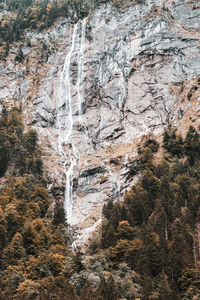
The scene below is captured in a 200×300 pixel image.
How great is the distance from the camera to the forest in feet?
125

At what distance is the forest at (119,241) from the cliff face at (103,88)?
32.6 ft

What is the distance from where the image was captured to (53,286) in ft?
132

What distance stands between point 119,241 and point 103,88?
223 ft

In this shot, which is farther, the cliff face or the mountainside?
the cliff face

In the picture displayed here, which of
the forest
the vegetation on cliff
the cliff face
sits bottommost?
the forest

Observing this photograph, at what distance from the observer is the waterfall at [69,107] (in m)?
79.8

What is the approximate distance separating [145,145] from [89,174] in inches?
625

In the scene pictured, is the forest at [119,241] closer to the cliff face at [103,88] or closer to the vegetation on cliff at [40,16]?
the cliff face at [103,88]

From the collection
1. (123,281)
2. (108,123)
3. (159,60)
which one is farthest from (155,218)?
(159,60)

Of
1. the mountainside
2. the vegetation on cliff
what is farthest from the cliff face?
the vegetation on cliff

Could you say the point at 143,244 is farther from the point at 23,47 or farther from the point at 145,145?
the point at 23,47

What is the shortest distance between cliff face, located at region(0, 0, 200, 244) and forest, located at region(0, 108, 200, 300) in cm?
994

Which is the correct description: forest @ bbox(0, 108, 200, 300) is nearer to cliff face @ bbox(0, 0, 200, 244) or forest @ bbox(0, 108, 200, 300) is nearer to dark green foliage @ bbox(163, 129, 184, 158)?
dark green foliage @ bbox(163, 129, 184, 158)

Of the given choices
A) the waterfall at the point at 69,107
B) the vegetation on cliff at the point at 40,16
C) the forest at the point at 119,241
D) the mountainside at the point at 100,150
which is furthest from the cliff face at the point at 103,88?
the forest at the point at 119,241
